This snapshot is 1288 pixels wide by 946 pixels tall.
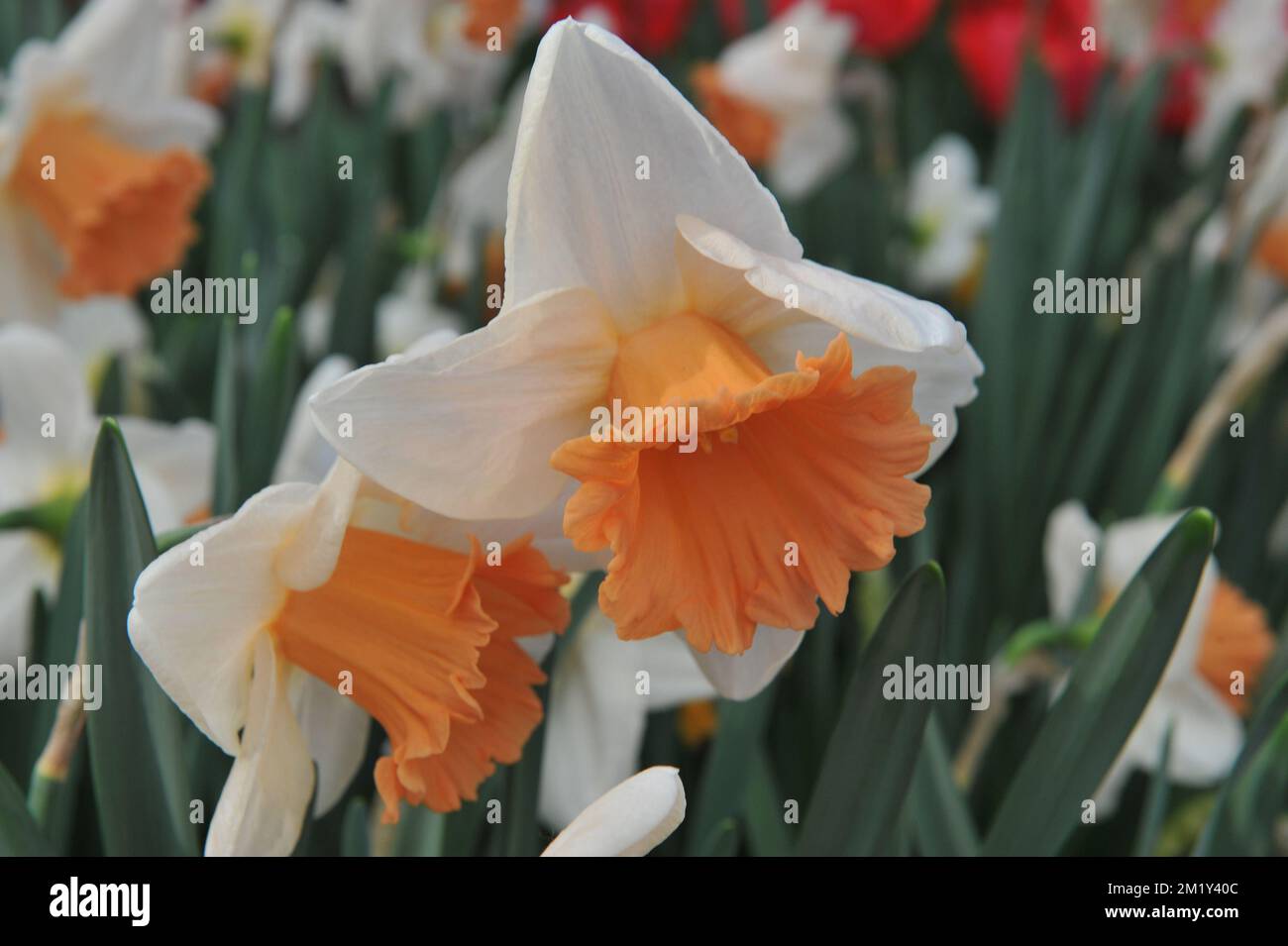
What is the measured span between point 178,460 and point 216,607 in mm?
443

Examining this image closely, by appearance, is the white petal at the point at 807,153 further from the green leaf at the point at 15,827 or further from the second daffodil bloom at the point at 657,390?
the green leaf at the point at 15,827

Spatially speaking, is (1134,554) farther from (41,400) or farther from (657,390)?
(41,400)

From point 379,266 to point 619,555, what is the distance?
1040mm

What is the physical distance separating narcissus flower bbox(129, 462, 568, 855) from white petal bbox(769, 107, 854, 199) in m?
1.33

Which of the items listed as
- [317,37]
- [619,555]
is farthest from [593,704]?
[317,37]

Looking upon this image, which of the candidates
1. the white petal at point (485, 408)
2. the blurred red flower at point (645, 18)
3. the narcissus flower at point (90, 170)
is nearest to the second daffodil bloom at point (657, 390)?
the white petal at point (485, 408)

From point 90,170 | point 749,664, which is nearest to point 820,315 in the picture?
point 749,664

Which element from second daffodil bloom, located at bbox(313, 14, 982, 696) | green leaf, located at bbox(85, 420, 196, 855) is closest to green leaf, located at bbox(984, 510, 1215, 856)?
second daffodil bloom, located at bbox(313, 14, 982, 696)

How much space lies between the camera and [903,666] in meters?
0.66

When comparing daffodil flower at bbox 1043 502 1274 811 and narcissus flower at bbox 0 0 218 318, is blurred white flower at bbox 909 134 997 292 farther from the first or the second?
narcissus flower at bbox 0 0 218 318

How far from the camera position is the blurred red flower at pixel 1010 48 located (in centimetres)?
222

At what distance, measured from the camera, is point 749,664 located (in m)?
0.69
